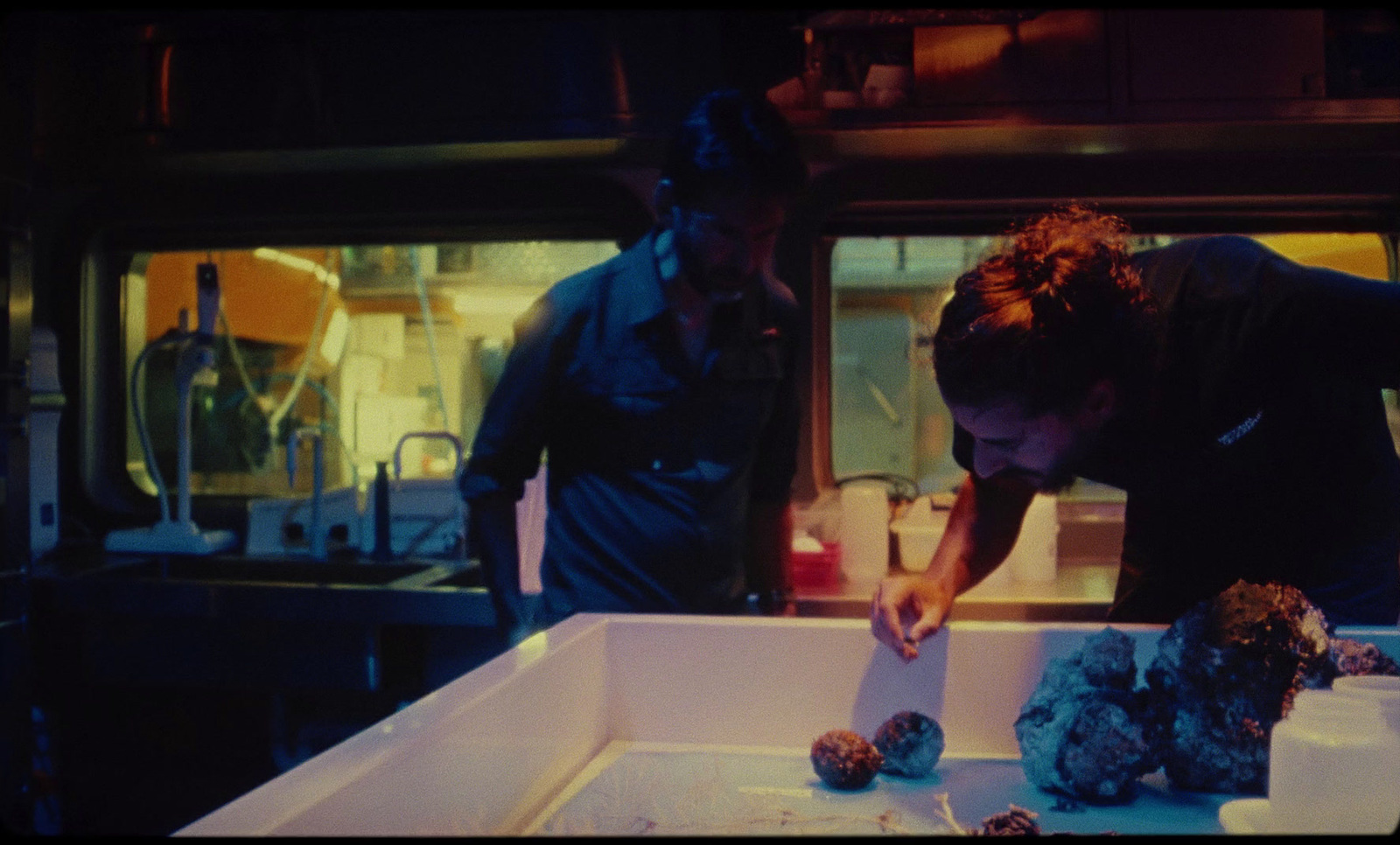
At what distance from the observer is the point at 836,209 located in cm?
269

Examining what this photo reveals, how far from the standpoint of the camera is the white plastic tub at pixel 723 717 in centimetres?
80

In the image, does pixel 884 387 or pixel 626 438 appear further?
pixel 884 387

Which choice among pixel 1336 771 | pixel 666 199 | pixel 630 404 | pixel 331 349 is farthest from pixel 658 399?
pixel 331 349

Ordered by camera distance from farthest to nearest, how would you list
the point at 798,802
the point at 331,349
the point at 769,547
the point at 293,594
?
1. the point at 331,349
2. the point at 293,594
3. the point at 769,547
4. the point at 798,802

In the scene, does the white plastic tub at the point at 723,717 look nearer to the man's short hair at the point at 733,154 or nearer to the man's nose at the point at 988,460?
the man's nose at the point at 988,460

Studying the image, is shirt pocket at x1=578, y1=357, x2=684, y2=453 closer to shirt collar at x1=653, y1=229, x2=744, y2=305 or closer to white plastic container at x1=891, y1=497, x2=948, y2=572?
shirt collar at x1=653, y1=229, x2=744, y2=305

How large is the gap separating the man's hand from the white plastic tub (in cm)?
2

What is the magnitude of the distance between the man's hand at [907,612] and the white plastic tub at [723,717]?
2 cm

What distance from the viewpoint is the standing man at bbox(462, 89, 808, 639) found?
61.7 inches

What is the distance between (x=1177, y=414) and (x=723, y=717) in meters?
0.71

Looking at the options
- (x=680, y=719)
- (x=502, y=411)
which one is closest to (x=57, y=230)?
(x=502, y=411)

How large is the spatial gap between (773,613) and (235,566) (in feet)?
5.95

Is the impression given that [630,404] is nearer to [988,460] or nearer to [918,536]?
[988,460]

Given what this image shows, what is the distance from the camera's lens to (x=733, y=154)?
1.53 metres
